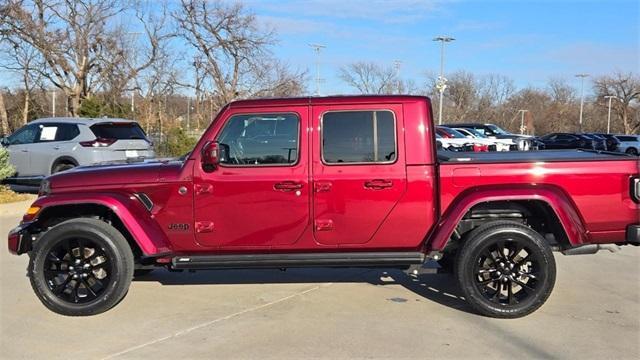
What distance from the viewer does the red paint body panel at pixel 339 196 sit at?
4.97 metres

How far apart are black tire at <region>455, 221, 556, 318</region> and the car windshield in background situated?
986 cm

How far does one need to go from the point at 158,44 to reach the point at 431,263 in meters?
22.3

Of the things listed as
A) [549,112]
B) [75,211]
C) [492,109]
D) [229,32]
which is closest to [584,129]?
[549,112]

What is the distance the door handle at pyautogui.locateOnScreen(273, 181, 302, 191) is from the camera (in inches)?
197

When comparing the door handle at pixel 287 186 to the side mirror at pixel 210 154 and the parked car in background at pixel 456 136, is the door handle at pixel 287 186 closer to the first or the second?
the side mirror at pixel 210 154

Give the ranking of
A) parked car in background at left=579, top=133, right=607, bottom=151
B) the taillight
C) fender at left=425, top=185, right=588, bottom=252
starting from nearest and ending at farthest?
fender at left=425, top=185, right=588, bottom=252, the taillight, parked car in background at left=579, top=133, right=607, bottom=151

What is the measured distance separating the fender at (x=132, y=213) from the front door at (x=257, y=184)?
1.20 feet

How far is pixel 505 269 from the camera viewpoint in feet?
16.6

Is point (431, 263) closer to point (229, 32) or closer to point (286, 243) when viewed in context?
point (286, 243)

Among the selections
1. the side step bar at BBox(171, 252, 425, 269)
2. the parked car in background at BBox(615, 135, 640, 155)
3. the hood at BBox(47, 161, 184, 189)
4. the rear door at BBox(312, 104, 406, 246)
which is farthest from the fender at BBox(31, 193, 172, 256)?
the parked car in background at BBox(615, 135, 640, 155)

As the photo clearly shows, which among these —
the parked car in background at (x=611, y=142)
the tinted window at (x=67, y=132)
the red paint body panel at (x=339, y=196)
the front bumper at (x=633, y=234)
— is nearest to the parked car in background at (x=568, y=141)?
the parked car in background at (x=611, y=142)

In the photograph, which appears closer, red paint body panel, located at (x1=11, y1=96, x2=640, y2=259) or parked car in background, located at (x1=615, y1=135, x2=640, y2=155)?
red paint body panel, located at (x1=11, y1=96, x2=640, y2=259)

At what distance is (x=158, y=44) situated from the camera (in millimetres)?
25531

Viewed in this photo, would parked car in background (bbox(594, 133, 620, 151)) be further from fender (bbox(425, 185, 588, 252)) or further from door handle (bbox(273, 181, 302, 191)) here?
door handle (bbox(273, 181, 302, 191))
